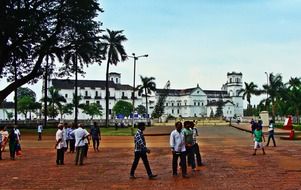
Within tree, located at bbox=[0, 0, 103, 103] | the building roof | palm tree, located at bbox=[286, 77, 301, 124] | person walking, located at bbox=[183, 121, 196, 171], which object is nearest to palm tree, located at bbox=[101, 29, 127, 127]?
tree, located at bbox=[0, 0, 103, 103]

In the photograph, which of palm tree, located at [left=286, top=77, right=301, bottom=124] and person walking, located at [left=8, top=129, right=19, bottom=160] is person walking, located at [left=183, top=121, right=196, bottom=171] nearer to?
person walking, located at [left=8, top=129, right=19, bottom=160]

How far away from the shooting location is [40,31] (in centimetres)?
3988

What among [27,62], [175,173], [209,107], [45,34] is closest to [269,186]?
[175,173]

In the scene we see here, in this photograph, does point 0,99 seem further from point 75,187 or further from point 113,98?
point 113,98

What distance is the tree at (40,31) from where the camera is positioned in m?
39.3

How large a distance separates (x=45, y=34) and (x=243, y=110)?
139m

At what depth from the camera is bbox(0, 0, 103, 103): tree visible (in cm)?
3934

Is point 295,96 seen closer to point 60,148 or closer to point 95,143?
point 95,143

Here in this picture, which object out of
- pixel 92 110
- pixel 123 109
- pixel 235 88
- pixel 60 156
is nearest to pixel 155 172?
pixel 60 156

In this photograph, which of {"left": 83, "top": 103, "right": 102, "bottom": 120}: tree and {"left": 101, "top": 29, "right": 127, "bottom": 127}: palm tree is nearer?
{"left": 101, "top": 29, "right": 127, "bottom": 127}: palm tree

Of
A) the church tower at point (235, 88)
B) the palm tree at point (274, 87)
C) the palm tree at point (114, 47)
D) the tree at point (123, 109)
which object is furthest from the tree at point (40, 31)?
the church tower at point (235, 88)

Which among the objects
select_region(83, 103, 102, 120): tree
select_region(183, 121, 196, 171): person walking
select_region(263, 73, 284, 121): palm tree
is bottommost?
select_region(183, 121, 196, 171): person walking

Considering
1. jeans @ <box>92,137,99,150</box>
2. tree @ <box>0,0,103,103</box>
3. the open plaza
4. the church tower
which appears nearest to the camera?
the open plaza

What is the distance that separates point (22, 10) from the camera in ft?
131
